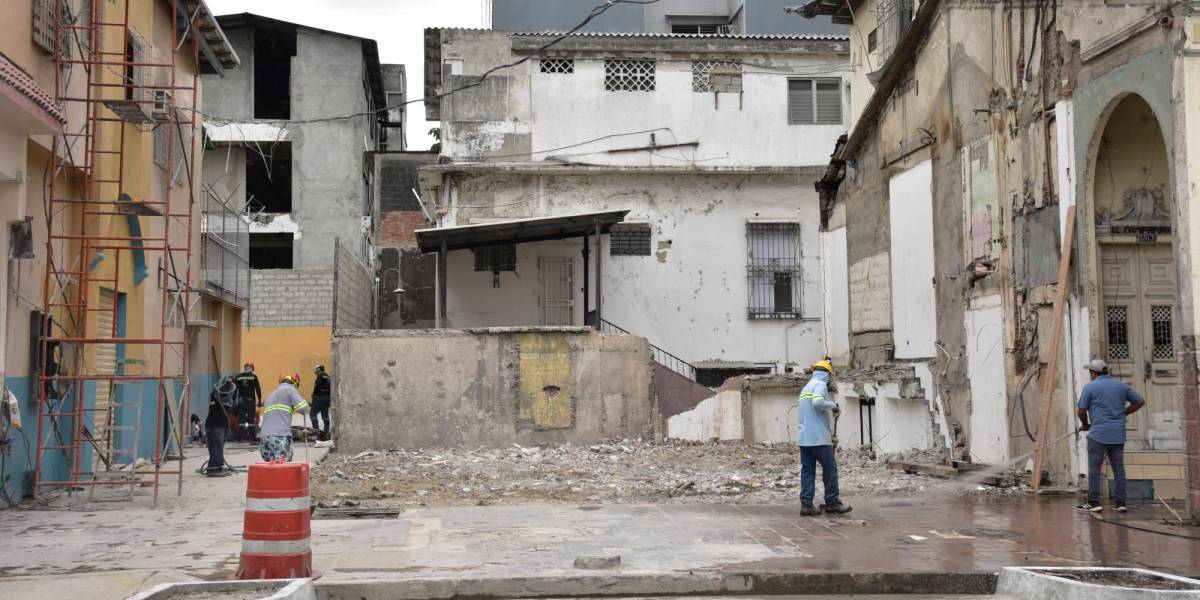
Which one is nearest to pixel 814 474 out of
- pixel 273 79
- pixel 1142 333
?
pixel 1142 333

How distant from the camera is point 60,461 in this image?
1302 cm

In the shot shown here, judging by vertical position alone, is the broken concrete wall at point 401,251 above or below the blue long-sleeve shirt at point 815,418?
above

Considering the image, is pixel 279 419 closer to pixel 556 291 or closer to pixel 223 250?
pixel 223 250

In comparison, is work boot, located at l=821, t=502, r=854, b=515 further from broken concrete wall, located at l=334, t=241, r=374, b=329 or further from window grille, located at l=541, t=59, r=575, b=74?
window grille, located at l=541, t=59, r=575, b=74

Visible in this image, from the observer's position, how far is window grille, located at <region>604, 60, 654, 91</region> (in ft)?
89.6

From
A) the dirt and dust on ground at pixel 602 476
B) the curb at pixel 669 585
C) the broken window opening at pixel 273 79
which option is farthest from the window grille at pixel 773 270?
the curb at pixel 669 585

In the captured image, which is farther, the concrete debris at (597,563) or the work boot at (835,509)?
the work boot at (835,509)

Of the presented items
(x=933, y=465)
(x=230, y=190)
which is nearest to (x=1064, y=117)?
(x=933, y=465)

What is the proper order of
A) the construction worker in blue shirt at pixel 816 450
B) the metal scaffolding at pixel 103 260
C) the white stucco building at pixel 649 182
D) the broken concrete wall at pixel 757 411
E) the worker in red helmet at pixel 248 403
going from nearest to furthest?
the construction worker in blue shirt at pixel 816 450
the metal scaffolding at pixel 103 260
the worker in red helmet at pixel 248 403
the broken concrete wall at pixel 757 411
the white stucco building at pixel 649 182

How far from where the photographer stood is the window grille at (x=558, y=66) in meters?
27.1

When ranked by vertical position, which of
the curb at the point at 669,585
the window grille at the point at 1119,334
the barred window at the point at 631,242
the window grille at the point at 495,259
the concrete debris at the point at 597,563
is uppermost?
the barred window at the point at 631,242

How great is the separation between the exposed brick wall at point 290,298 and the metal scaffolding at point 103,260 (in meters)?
12.5

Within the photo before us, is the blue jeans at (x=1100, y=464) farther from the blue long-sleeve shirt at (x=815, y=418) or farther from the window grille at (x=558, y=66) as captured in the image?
the window grille at (x=558, y=66)

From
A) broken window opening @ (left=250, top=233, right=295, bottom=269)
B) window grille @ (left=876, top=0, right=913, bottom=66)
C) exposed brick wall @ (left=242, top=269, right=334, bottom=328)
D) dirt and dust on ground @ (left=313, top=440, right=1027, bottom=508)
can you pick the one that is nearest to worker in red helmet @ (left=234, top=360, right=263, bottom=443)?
dirt and dust on ground @ (left=313, top=440, right=1027, bottom=508)
